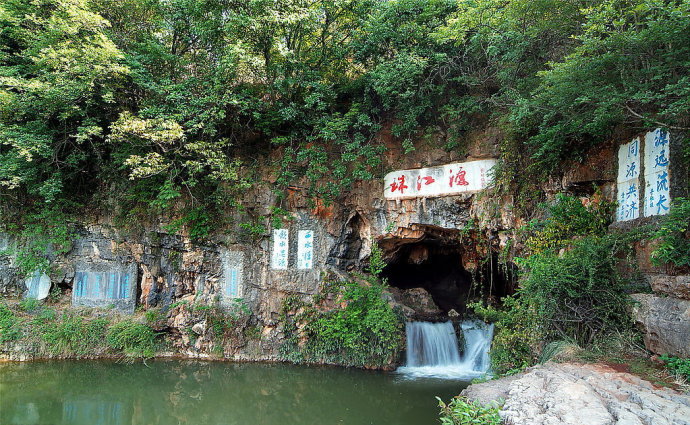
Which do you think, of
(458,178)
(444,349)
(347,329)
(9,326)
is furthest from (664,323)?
(9,326)

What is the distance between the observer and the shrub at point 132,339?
805cm

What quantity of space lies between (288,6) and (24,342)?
8.32 meters

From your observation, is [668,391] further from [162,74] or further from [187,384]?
[162,74]

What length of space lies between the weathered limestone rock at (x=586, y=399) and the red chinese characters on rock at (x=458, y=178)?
4025 millimetres

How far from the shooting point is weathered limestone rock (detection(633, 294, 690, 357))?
3.79 metres

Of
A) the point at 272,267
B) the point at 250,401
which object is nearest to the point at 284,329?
the point at 272,267

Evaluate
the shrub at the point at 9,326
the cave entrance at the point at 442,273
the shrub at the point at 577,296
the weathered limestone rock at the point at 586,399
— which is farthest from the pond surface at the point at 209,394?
the cave entrance at the point at 442,273

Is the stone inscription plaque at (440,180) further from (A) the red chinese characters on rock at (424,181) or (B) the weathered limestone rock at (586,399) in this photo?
(B) the weathered limestone rock at (586,399)

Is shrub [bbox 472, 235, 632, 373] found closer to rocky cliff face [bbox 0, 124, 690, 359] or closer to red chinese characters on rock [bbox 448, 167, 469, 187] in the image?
rocky cliff face [bbox 0, 124, 690, 359]

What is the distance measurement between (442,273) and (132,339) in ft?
25.3

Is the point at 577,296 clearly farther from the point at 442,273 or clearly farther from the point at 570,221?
the point at 442,273

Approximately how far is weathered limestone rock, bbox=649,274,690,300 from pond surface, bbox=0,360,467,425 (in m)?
3.10

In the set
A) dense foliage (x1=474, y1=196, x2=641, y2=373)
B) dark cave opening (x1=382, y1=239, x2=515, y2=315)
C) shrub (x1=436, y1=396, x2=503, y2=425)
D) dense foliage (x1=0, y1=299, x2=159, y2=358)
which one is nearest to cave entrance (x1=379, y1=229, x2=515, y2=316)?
dark cave opening (x1=382, y1=239, x2=515, y2=315)

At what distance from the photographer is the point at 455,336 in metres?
7.93
